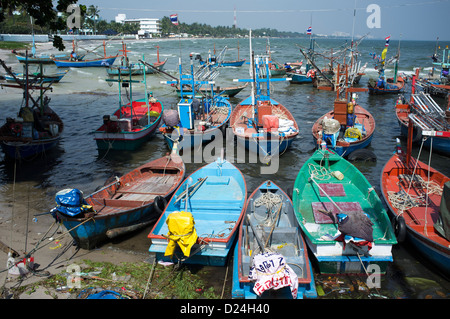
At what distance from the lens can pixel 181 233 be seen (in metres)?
8.01

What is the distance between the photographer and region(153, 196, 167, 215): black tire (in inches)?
436

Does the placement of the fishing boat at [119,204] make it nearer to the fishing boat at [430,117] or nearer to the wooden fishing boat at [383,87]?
the fishing boat at [430,117]

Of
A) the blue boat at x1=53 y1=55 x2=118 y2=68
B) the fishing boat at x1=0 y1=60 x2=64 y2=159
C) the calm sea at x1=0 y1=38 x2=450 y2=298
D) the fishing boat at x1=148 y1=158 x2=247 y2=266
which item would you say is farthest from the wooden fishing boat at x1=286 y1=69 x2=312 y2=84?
the fishing boat at x1=148 y1=158 x2=247 y2=266

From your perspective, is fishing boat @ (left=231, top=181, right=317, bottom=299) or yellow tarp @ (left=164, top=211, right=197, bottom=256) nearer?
fishing boat @ (left=231, top=181, right=317, bottom=299)

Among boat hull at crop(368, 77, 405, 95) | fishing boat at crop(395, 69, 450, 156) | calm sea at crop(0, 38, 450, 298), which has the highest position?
boat hull at crop(368, 77, 405, 95)

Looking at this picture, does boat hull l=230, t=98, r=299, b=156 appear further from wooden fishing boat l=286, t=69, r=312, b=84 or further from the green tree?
wooden fishing boat l=286, t=69, r=312, b=84

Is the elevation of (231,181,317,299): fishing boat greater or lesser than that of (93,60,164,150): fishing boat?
lesser

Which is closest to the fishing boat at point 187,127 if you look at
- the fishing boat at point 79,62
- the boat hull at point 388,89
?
the boat hull at point 388,89

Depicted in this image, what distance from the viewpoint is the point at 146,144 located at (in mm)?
20859

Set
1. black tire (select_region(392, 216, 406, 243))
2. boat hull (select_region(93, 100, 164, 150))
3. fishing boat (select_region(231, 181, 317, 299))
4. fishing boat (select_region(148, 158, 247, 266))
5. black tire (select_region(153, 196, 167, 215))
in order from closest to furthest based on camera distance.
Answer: fishing boat (select_region(231, 181, 317, 299)), fishing boat (select_region(148, 158, 247, 266)), black tire (select_region(392, 216, 406, 243)), black tire (select_region(153, 196, 167, 215)), boat hull (select_region(93, 100, 164, 150))

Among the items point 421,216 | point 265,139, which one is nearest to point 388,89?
point 265,139

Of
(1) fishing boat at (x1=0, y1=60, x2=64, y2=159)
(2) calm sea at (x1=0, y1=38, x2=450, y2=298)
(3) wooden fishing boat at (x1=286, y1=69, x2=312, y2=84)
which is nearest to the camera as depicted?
(2) calm sea at (x1=0, y1=38, x2=450, y2=298)

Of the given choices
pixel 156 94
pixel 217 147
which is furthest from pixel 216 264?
pixel 156 94

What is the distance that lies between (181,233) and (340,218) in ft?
13.8
